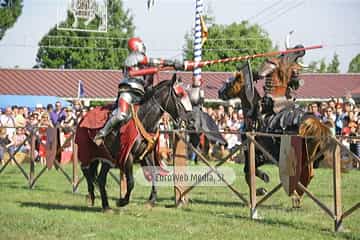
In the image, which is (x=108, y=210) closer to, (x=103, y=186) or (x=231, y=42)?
(x=103, y=186)

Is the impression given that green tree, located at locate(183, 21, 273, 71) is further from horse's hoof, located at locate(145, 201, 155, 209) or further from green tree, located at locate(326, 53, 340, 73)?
horse's hoof, located at locate(145, 201, 155, 209)

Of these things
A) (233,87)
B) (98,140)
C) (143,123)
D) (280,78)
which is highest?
Result: (280,78)

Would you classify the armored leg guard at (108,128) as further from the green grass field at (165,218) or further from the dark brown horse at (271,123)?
the dark brown horse at (271,123)

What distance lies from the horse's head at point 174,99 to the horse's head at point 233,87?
1.93 m

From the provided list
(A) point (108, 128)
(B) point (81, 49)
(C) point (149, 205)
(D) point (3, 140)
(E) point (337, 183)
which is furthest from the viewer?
(B) point (81, 49)

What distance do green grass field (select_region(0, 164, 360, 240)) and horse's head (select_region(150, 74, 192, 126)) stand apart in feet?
5.10

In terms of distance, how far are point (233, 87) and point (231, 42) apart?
54243 millimetres

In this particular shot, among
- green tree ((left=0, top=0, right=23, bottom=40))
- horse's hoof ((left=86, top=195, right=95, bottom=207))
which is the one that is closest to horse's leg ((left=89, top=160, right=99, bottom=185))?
horse's hoof ((left=86, top=195, right=95, bottom=207))

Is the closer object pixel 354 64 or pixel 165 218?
pixel 165 218

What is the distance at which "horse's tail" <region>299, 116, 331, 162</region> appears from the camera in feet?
33.3

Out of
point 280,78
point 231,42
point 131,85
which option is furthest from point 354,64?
point 131,85

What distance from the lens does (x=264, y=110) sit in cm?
1222

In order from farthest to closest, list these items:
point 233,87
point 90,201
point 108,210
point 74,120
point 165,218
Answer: point 74,120
point 233,87
point 90,201
point 108,210
point 165,218

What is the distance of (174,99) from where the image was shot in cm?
1073
